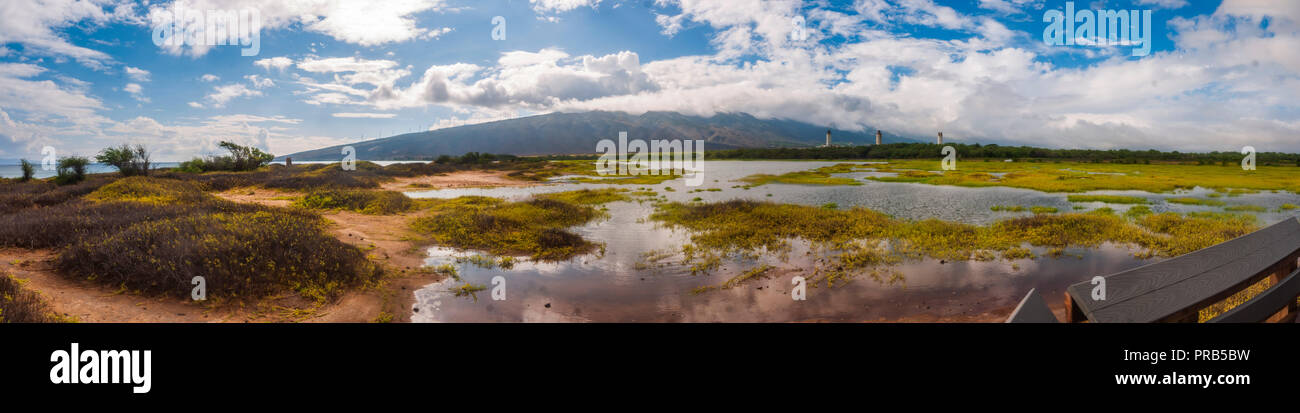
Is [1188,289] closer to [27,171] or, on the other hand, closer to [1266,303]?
[1266,303]

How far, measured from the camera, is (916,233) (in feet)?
51.3

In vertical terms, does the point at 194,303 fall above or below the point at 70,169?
below

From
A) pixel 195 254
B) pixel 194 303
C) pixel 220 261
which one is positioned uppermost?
pixel 195 254

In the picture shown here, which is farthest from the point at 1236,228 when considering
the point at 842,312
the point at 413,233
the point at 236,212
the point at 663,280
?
the point at 236,212

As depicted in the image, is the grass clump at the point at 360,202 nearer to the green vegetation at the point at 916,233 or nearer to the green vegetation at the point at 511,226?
the green vegetation at the point at 511,226

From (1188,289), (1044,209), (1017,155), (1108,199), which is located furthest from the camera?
(1017,155)

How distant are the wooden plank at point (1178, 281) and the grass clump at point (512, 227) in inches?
448

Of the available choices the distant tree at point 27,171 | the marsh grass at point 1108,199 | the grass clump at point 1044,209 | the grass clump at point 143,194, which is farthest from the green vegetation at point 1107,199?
the distant tree at point 27,171

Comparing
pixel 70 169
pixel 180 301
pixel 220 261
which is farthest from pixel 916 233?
pixel 70 169

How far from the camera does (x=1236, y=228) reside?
621 inches

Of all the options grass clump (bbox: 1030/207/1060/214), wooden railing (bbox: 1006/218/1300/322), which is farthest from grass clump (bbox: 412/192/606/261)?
grass clump (bbox: 1030/207/1060/214)

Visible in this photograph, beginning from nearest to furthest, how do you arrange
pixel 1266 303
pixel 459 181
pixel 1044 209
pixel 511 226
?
pixel 1266 303, pixel 511 226, pixel 1044 209, pixel 459 181

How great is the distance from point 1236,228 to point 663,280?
788 inches

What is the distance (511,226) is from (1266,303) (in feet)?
51.9
